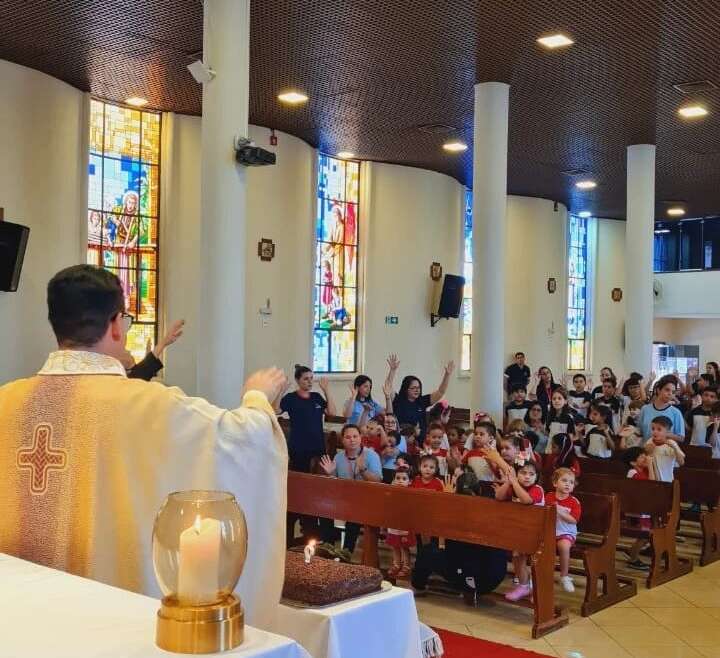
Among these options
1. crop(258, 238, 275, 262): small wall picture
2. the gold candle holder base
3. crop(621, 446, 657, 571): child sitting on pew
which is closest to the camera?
the gold candle holder base

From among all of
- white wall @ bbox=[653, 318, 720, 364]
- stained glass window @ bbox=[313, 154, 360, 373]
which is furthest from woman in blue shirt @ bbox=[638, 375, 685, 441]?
white wall @ bbox=[653, 318, 720, 364]

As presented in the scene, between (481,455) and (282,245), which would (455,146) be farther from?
(481,455)

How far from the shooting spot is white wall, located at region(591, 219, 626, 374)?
2180 cm

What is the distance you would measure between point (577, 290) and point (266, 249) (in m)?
10.3

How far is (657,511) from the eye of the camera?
761 centimetres

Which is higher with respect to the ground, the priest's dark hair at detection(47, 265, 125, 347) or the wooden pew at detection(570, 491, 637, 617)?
the priest's dark hair at detection(47, 265, 125, 347)

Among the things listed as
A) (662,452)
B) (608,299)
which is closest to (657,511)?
(662,452)

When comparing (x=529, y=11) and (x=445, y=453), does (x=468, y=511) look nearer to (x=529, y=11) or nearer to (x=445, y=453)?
(x=445, y=453)

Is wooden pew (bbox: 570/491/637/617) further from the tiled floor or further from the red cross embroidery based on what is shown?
the red cross embroidery

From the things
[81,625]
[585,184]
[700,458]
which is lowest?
[700,458]

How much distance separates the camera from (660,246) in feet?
79.6

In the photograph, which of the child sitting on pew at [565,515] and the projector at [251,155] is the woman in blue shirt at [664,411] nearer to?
the child sitting on pew at [565,515]

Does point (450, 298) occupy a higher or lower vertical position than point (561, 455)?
higher

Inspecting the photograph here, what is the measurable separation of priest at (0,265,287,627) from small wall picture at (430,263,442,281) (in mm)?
13884
